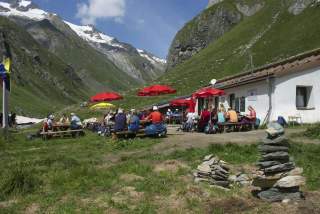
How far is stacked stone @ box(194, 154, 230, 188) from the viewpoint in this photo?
13.0m

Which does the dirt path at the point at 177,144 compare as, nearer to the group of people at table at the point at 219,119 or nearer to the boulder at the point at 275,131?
the group of people at table at the point at 219,119

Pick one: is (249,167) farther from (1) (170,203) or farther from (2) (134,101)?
(2) (134,101)

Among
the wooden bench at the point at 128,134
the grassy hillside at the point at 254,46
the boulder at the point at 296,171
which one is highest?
the grassy hillside at the point at 254,46

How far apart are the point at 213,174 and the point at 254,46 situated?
215 feet

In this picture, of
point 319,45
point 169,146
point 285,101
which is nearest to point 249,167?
point 169,146

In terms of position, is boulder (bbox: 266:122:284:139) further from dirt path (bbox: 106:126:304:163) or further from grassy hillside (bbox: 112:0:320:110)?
grassy hillside (bbox: 112:0:320:110)

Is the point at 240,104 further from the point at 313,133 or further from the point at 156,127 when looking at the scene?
the point at 313,133

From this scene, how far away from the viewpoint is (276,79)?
27547 millimetres

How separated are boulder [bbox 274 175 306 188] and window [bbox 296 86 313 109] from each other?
17.4 meters

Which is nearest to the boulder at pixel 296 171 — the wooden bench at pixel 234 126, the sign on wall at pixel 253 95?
the wooden bench at pixel 234 126

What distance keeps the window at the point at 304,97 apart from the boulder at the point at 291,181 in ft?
57.0

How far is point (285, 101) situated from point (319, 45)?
32501 millimetres

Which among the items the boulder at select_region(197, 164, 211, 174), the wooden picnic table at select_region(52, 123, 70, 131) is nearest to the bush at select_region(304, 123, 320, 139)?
the boulder at select_region(197, 164, 211, 174)

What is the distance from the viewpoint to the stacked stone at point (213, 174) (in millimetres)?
13000
